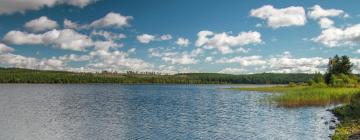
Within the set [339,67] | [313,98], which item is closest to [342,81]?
[339,67]

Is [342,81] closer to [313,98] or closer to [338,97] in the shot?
[338,97]

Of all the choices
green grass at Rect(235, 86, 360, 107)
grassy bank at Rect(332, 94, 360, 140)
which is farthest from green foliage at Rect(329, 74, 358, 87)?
grassy bank at Rect(332, 94, 360, 140)

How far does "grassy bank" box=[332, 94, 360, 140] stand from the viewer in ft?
115

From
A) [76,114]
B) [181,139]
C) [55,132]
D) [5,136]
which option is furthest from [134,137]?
[76,114]

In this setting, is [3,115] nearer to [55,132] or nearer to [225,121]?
[55,132]

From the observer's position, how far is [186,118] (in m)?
56.7

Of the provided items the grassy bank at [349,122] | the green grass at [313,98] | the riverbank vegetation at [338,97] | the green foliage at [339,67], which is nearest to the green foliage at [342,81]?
the riverbank vegetation at [338,97]

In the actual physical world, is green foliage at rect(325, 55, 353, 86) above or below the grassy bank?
above

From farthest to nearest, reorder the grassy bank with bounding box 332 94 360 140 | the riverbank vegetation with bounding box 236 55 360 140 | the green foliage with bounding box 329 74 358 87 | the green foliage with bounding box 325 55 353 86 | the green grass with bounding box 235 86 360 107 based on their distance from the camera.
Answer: the green foliage with bounding box 325 55 353 86, the green foliage with bounding box 329 74 358 87, the green grass with bounding box 235 86 360 107, the riverbank vegetation with bounding box 236 55 360 140, the grassy bank with bounding box 332 94 360 140

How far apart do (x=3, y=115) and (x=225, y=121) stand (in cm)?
3196

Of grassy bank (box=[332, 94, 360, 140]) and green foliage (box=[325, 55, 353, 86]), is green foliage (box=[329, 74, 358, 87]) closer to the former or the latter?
green foliage (box=[325, 55, 353, 86])

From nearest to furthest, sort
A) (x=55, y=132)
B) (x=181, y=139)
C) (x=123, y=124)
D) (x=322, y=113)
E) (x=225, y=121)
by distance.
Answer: (x=181, y=139)
(x=55, y=132)
(x=123, y=124)
(x=225, y=121)
(x=322, y=113)

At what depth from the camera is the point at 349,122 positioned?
44312mm

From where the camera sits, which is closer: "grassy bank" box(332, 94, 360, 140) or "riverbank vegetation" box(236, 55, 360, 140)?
"grassy bank" box(332, 94, 360, 140)
